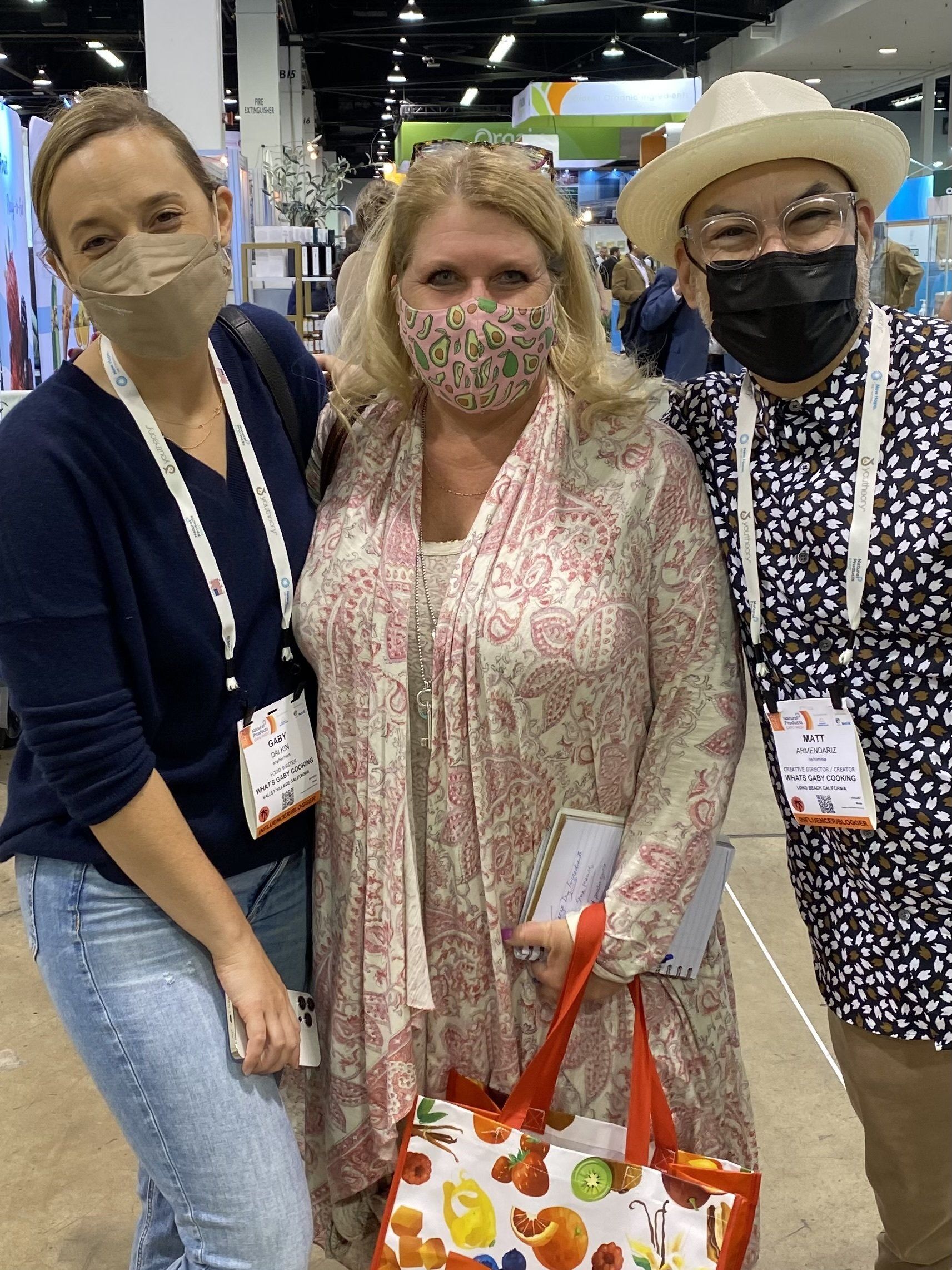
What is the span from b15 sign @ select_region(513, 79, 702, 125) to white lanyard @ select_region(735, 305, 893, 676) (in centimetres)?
1431

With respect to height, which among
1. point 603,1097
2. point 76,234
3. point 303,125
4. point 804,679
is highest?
point 303,125

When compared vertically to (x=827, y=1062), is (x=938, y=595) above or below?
above

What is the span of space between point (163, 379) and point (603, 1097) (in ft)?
3.68

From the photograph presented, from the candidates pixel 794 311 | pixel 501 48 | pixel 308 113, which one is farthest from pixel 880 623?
pixel 308 113

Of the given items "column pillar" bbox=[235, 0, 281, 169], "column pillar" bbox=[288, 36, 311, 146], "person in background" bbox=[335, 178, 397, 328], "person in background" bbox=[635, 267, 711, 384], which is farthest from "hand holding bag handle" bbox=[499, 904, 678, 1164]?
"column pillar" bbox=[288, 36, 311, 146]

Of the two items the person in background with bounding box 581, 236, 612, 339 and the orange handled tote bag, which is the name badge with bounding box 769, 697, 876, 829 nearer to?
the orange handled tote bag

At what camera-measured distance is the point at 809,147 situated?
4.90 feet

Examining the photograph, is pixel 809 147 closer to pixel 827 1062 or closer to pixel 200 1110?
pixel 200 1110

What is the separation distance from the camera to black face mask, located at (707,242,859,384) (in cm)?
146

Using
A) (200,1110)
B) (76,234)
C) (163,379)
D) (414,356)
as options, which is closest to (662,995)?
(200,1110)

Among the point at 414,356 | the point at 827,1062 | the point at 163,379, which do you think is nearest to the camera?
the point at 163,379

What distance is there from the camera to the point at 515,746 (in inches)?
59.1

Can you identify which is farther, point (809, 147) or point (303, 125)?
point (303, 125)

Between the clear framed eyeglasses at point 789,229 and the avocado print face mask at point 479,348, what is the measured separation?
23 centimetres
